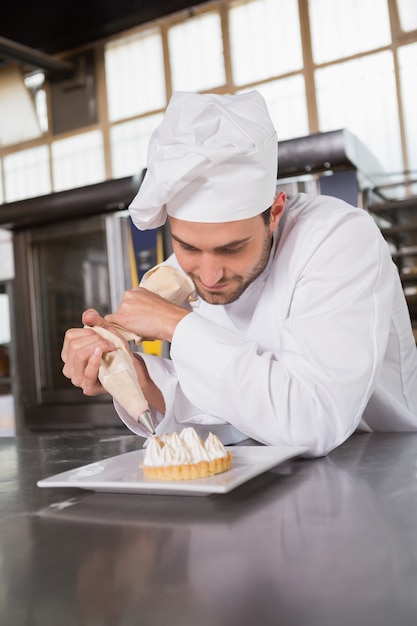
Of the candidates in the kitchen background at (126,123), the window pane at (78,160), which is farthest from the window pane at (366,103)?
→ the window pane at (78,160)

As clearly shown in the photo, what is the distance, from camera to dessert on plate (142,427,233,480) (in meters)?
0.79

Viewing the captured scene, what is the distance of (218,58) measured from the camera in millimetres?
4609

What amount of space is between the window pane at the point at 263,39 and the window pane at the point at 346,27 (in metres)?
0.13

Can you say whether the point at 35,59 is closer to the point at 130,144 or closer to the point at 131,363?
the point at 130,144

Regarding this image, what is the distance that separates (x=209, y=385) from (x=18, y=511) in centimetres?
37

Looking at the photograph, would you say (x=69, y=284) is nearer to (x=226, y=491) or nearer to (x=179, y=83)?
(x=179, y=83)

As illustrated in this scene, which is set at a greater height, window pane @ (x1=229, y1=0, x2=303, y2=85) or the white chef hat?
window pane @ (x1=229, y1=0, x2=303, y2=85)

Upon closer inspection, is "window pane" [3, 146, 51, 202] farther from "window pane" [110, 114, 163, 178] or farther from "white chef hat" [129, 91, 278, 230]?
"white chef hat" [129, 91, 278, 230]

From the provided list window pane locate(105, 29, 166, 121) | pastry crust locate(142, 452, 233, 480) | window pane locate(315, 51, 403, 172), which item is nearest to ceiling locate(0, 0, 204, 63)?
window pane locate(105, 29, 166, 121)

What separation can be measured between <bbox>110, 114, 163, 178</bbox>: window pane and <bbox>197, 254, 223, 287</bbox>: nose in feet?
12.5

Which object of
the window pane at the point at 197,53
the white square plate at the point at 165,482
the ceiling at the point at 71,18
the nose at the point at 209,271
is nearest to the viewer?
the white square plate at the point at 165,482

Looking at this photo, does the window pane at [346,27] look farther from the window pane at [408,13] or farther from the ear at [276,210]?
the ear at [276,210]

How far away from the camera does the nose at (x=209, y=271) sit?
3.98 ft

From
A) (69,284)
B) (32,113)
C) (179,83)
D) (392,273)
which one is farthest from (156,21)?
(392,273)
